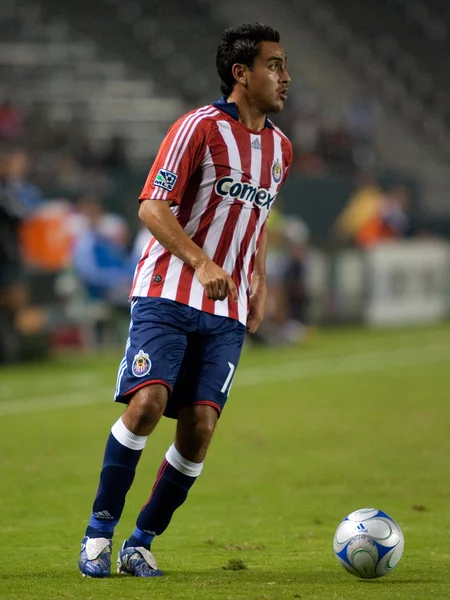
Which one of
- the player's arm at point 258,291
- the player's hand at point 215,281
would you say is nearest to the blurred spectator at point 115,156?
the player's arm at point 258,291

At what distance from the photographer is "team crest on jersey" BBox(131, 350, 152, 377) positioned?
185 inches

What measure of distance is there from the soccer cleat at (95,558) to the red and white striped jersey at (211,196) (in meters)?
1.01

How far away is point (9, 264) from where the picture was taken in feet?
48.1

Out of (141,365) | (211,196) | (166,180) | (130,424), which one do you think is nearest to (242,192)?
(211,196)

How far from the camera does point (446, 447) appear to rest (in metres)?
9.33

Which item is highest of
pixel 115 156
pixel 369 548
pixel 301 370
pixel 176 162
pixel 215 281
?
pixel 176 162

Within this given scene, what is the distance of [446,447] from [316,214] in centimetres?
1488

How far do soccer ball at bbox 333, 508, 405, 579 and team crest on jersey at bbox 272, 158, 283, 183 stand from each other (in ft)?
4.93

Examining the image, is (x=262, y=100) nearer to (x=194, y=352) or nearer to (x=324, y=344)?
(x=194, y=352)

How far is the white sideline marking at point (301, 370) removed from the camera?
11859 mm

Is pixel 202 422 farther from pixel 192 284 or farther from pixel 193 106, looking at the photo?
pixel 193 106

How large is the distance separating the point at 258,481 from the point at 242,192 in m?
3.26

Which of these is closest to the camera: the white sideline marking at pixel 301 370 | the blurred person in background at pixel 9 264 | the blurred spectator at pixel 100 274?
the white sideline marking at pixel 301 370

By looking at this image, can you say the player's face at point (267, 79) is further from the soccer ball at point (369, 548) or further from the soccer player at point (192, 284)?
the soccer ball at point (369, 548)
